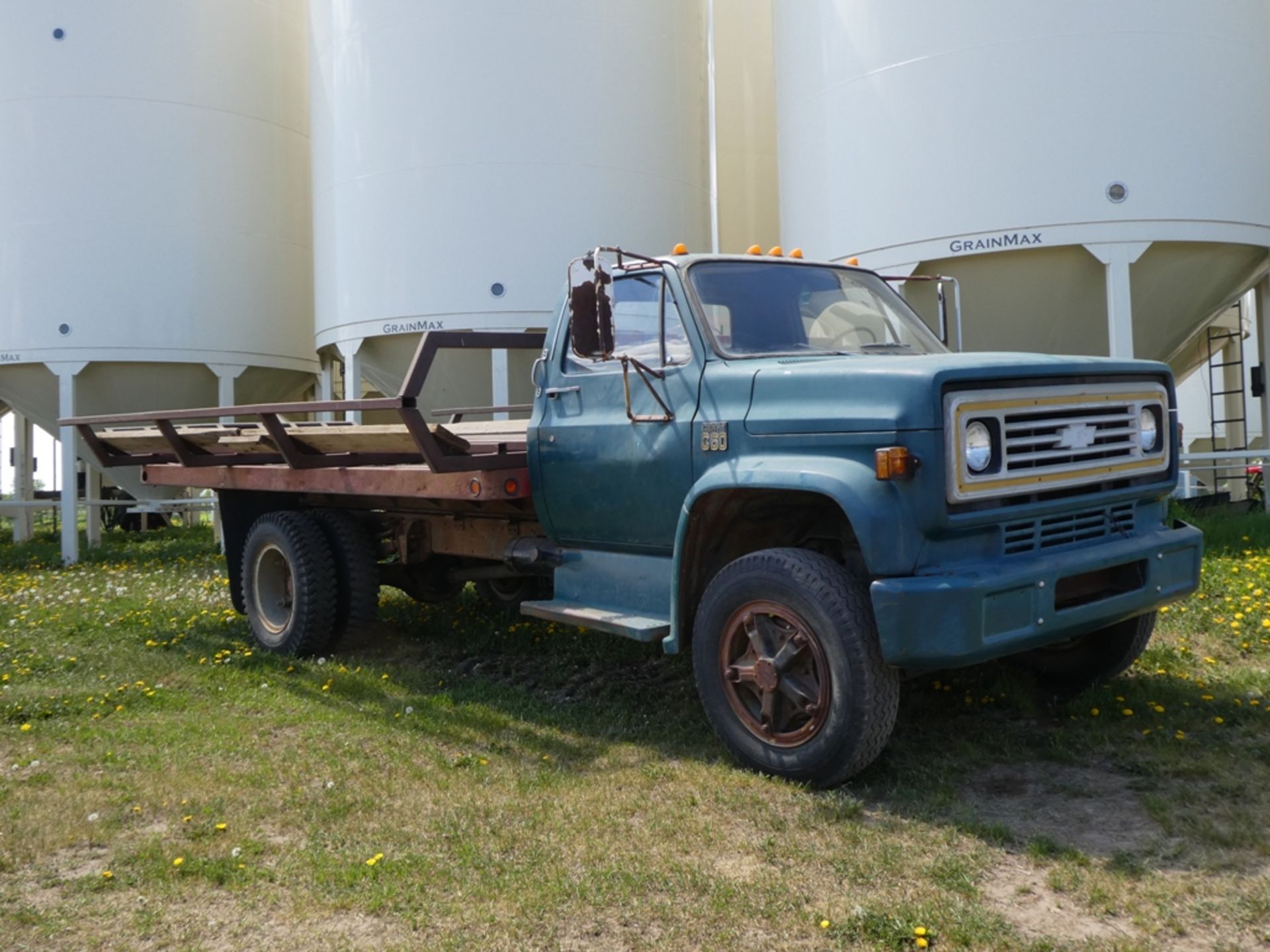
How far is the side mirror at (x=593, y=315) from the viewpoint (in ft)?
16.0

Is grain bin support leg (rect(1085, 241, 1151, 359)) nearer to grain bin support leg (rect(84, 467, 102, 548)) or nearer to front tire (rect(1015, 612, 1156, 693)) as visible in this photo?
front tire (rect(1015, 612, 1156, 693))

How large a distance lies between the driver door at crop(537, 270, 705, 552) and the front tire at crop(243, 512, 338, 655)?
7.08ft

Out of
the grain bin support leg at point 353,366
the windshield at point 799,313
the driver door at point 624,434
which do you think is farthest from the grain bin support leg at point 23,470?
the windshield at point 799,313

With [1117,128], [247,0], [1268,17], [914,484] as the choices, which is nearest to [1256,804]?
[914,484]

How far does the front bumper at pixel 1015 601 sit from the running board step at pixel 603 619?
44.7 inches

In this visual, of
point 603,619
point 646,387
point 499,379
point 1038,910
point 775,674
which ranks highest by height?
point 499,379

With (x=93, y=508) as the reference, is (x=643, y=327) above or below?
above

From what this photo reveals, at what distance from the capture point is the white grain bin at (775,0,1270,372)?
9383mm

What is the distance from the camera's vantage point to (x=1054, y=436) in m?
4.29

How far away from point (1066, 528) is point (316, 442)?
4.28m

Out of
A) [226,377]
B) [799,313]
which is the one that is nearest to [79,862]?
[799,313]

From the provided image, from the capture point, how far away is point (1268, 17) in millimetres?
10094

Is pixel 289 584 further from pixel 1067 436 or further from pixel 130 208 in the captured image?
pixel 130 208

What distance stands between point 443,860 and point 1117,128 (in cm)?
824
